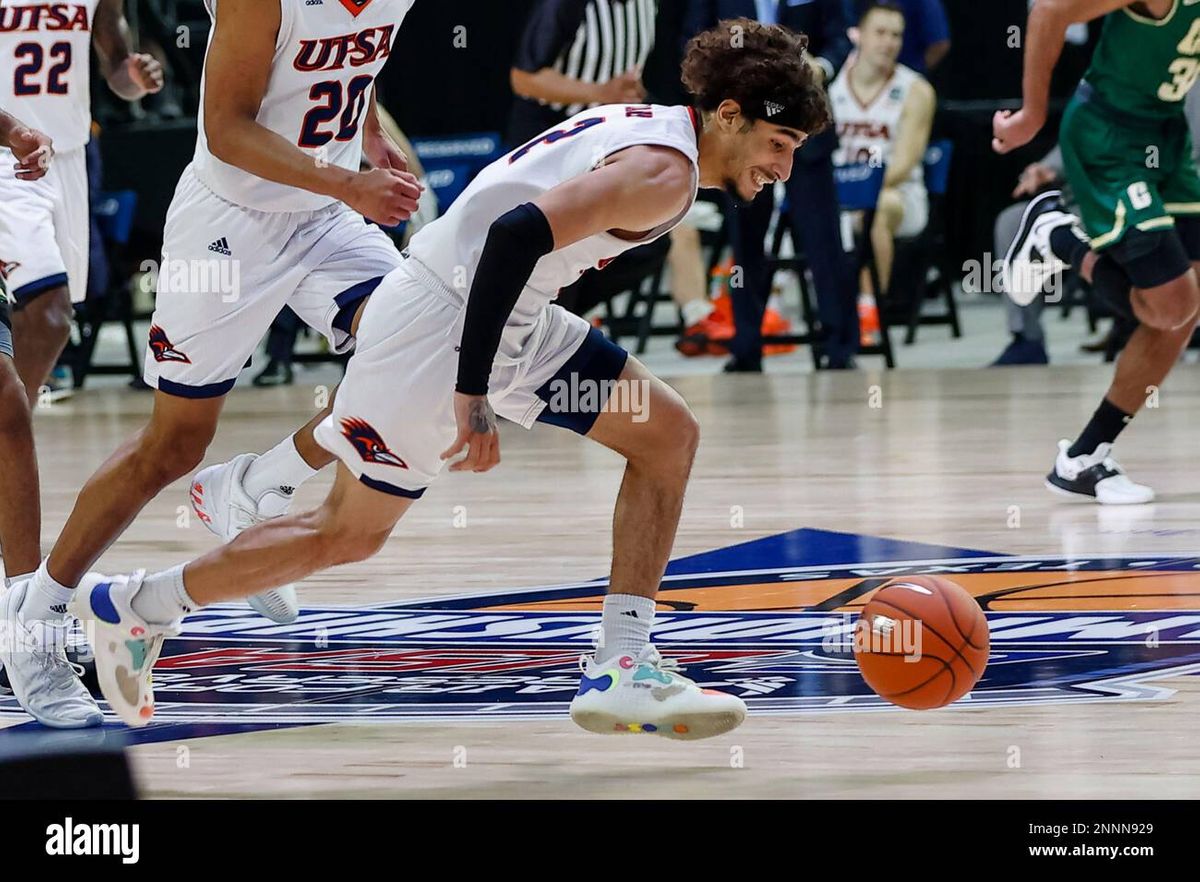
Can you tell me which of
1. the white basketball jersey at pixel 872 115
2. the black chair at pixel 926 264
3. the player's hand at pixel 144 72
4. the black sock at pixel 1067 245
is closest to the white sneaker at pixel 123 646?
the player's hand at pixel 144 72

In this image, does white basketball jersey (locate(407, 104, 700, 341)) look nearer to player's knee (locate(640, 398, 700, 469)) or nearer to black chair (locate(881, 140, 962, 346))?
player's knee (locate(640, 398, 700, 469))

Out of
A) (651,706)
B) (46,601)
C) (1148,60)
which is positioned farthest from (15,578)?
(1148,60)

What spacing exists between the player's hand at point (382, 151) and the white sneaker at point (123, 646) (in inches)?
48.2

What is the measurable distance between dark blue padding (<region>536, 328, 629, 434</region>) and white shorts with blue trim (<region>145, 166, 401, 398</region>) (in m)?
0.78

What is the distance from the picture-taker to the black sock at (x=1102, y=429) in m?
6.04

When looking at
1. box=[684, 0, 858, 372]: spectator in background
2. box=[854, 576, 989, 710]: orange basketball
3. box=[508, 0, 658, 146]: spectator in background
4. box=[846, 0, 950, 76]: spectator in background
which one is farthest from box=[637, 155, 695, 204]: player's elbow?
box=[846, 0, 950, 76]: spectator in background

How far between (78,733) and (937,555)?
2.50 metres

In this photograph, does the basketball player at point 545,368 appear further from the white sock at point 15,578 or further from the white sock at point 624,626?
the white sock at point 15,578

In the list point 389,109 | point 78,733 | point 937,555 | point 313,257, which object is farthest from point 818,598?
point 389,109

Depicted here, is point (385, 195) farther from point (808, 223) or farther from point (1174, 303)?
point (808, 223)

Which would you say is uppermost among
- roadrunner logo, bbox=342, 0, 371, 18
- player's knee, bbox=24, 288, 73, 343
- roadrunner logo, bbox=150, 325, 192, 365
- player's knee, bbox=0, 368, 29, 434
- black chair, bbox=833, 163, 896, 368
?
roadrunner logo, bbox=342, 0, 371, 18

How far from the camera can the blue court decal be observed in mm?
3785
